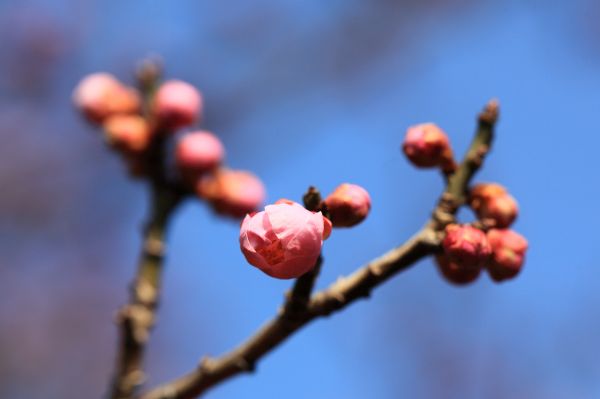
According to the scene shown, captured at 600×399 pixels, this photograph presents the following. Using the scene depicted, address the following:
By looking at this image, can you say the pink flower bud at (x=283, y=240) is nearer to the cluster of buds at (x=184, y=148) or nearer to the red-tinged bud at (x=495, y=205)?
the red-tinged bud at (x=495, y=205)

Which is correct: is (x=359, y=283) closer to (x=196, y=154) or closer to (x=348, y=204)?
(x=348, y=204)

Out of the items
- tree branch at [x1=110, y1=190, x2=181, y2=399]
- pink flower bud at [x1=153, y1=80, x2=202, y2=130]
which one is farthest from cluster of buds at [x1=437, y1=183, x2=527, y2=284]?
pink flower bud at [x1=153, y1=80, x2=202, y2=130]

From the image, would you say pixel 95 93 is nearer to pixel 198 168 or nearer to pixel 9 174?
pixel 198 168

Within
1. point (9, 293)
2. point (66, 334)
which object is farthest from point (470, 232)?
point (66, 334)

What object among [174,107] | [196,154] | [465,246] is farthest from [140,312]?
[465,246]

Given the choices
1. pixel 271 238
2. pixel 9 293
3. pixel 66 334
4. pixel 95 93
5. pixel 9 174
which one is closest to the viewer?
pixel 271 238

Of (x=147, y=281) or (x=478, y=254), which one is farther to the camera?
(x=147, y=281)

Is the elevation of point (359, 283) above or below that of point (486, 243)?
below

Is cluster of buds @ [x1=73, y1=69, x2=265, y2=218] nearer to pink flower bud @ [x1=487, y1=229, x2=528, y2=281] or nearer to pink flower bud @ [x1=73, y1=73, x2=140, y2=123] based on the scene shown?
pink flower bud @ [x1=73, y1=73, x2=140, y2=123]
